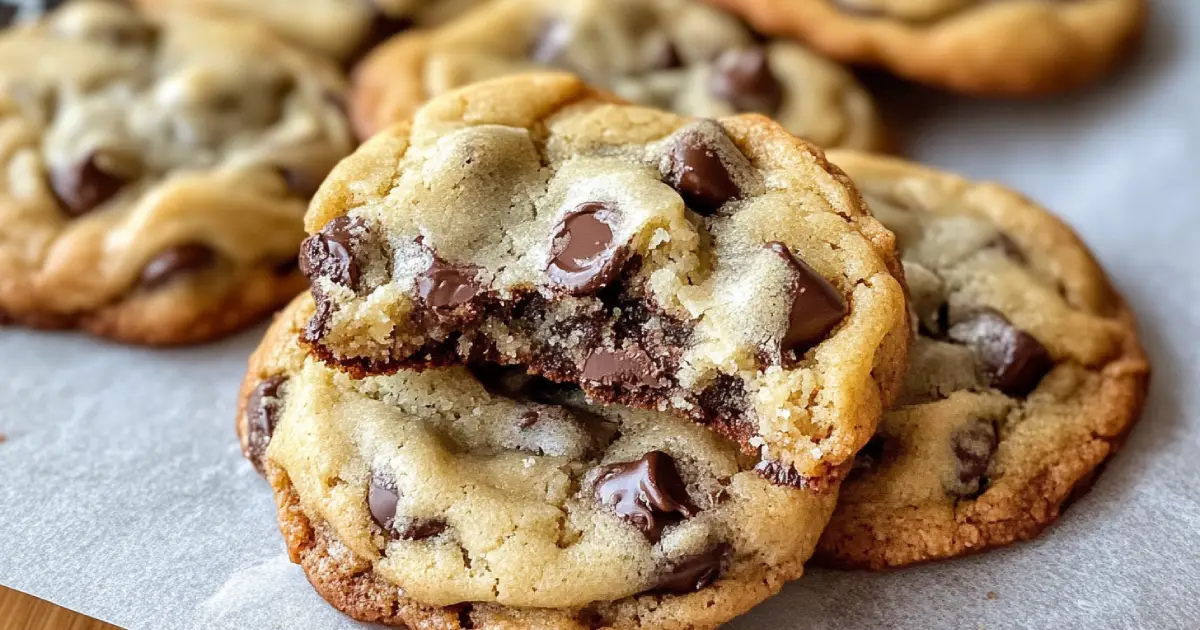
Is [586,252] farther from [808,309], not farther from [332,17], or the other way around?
[332,17]

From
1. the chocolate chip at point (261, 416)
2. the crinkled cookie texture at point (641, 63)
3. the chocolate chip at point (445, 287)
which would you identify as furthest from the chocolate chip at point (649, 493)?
the crinkled cookie texture at point (641, 63)

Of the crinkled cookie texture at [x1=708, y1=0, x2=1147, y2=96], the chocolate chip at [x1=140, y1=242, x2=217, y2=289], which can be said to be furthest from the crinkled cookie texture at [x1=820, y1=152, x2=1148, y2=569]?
the chocolate chip at [x1=140, y1=242, x2=217, y2=289]

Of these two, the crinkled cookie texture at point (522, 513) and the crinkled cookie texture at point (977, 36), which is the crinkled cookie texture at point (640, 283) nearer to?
the crinkled cookie texture at point (522, 513)

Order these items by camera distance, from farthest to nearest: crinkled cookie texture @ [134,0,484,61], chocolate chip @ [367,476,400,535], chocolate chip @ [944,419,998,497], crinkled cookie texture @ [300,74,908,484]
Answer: crinkled cookie texture @ [134,0,484,61]
chocolate chip @ [944,419,998,497]
chocolate chip @ [367,476,400,535]
crinkled cookie texture @ [300,74,908,484]

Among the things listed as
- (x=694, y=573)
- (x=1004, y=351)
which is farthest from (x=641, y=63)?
(x=694, y=573)

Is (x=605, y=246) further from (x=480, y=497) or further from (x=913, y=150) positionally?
(x=913, y=150)

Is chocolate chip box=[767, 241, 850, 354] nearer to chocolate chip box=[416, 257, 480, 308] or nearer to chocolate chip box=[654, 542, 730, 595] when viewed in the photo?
chocolate chip box=[654, 542, 730, 595]
